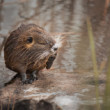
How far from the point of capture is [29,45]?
2984mm

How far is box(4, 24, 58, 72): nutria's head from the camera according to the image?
2.95 meters

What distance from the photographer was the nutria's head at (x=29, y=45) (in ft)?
9.68

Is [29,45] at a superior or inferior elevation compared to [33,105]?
superior

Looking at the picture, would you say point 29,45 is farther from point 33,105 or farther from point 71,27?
point 71,27

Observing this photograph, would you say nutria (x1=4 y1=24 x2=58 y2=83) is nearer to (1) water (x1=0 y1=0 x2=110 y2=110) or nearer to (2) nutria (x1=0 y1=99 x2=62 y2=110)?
→ (1) water (x1=0 y1=0 x2=110 y2=110)

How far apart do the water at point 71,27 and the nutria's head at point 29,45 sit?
34 centimetres

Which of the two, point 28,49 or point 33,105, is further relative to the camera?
point 28,49

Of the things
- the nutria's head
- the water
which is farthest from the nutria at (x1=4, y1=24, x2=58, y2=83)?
the water

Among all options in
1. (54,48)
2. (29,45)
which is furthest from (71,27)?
(54,48)

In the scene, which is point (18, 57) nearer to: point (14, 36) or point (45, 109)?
point (14, 36)

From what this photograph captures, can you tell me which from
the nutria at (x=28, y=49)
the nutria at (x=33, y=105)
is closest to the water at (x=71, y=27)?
the nutria at (x=33, y=105)

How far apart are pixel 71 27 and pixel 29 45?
283 centimetres

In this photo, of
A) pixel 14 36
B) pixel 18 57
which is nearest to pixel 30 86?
pixel 18 57

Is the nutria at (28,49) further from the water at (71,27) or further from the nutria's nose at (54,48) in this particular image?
the water at (71,27)
